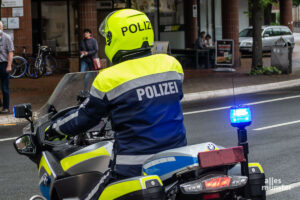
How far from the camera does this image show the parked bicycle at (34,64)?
74.4 ft

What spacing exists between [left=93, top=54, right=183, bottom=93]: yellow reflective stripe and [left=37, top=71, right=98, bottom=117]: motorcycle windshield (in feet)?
3.17

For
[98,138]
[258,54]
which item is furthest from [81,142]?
[258,54]

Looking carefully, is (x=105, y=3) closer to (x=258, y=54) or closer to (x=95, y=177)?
(x=258, y=54)

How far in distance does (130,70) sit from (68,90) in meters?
1.11

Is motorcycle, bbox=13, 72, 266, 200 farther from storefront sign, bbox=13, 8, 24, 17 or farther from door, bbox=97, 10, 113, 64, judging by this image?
door, bbox=97, 10, 113, 64

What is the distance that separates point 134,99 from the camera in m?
4.02

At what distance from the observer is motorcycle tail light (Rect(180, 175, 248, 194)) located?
352 centimetres

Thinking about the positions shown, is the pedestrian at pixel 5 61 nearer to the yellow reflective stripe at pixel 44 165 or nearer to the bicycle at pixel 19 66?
the bicycle at pixel 19 66

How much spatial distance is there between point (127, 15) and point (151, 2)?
25966 mm

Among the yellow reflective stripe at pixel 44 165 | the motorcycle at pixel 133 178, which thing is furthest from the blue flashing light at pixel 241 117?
the yellow reflective stripe at pixel 44 165

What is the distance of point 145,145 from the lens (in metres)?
4.00

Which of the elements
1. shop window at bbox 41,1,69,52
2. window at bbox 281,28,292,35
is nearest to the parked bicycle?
shop window at bbox 41,1,69,52

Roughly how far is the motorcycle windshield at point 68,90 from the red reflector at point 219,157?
1778 mm

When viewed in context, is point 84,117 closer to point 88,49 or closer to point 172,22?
point 88,49
